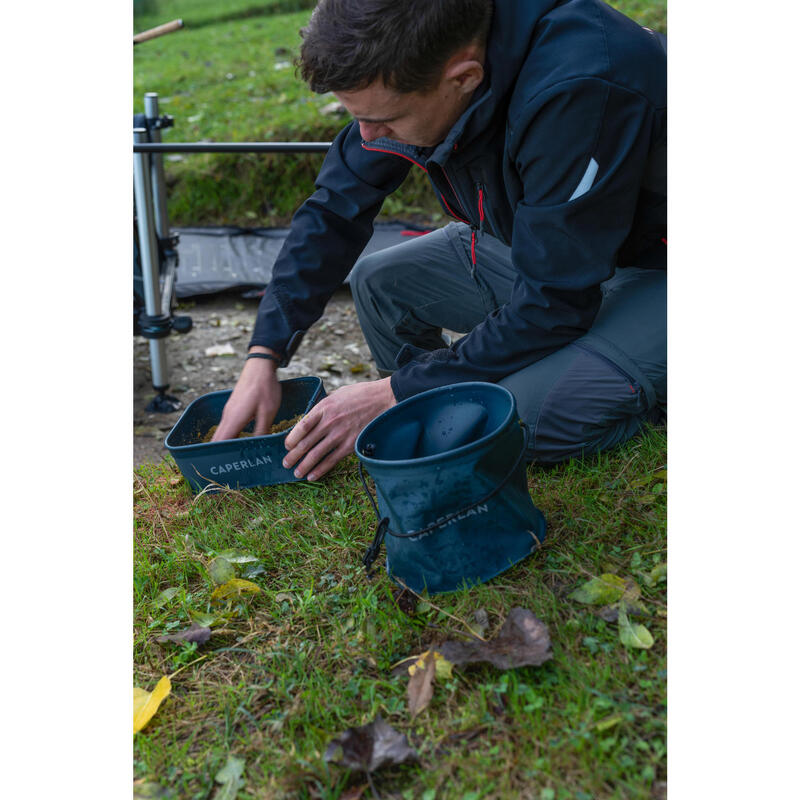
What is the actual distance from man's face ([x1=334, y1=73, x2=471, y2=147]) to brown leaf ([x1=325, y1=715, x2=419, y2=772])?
49.0 inches

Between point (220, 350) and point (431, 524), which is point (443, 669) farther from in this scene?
point (220, 350)

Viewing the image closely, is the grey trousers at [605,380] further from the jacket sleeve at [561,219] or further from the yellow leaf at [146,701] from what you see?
the yellow leaf at [146,701]

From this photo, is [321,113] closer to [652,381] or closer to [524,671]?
[652,381]

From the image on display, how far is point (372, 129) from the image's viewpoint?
179cm

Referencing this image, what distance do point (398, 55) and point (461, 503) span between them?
910 millimetres

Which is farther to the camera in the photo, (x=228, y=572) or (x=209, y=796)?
(x=228, y=572)

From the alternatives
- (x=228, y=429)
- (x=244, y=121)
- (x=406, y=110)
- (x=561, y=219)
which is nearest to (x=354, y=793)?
(x=228, y=429)

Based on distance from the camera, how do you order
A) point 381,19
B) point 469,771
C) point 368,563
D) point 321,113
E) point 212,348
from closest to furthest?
point 469,771, point 381,19, point 368,563, point 212,348, point 321,113

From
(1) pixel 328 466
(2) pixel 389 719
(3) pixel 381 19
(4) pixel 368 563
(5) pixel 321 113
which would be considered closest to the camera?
(2) pixel 389 719

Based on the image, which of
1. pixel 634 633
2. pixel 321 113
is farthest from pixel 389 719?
pixel 321 113

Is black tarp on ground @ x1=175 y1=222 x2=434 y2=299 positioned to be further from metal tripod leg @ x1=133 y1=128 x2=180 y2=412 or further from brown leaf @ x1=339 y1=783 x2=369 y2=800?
brown leaf @ x1=339 y1=783 x2=369 y2=800

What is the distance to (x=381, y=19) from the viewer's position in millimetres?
1577

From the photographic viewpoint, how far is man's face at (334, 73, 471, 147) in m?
1.69

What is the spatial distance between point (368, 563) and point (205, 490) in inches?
24.1
